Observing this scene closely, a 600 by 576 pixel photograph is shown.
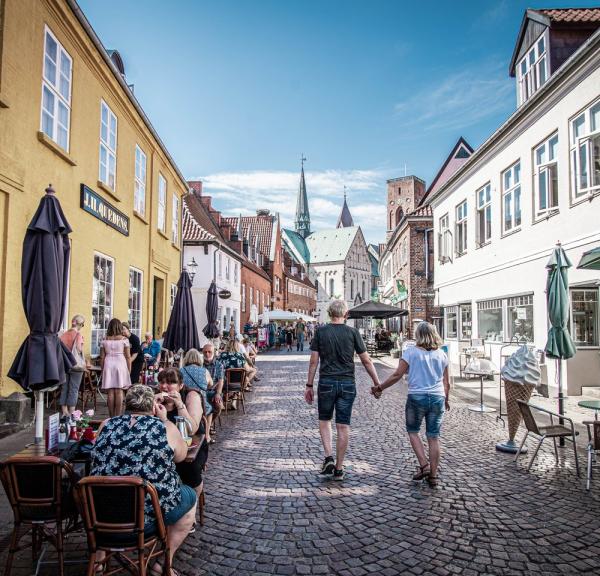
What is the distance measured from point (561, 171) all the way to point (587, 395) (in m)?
5.22

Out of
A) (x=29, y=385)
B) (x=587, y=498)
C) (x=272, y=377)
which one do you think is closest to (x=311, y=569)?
(x=587, y=498)

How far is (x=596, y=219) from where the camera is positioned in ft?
33.3

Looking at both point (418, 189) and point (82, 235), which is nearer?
point (82, 235)

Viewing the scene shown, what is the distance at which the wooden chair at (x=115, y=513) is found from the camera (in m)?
2.75

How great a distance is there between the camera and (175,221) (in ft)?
61.9

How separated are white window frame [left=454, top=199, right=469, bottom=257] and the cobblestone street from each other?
13059mm

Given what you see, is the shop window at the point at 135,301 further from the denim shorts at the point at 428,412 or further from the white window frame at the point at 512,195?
the white window frame at the point at 512,195

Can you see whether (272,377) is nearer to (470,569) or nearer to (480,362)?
(480,362)

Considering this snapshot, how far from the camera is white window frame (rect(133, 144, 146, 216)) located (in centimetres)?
1395

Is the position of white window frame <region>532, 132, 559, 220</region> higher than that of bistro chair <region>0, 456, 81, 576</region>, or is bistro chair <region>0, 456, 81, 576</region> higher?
white window frame <region>532, 132, 559, 220</region>

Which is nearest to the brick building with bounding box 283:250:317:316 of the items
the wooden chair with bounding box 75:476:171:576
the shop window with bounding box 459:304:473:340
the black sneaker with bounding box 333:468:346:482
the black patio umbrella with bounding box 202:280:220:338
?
the black patio umbrella with bounding box 202:280:220:338

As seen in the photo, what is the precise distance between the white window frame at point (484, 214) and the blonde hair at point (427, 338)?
12.0 m

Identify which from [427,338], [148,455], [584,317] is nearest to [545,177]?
[584,317]

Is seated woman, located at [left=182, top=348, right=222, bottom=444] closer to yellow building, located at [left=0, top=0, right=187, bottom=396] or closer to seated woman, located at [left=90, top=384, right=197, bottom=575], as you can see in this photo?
seated woman, located at [left=90, top=384, right=197, bottom=575]
